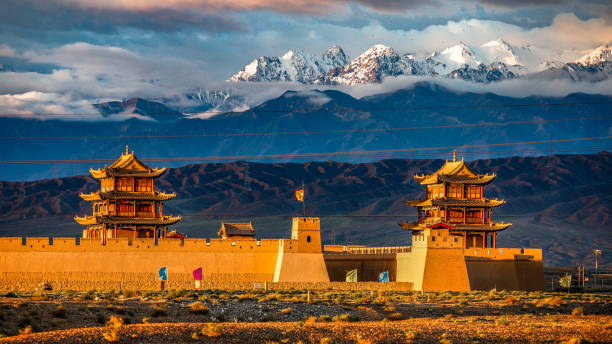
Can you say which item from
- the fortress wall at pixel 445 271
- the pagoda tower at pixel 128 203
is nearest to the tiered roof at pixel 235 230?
the pagoda tower at pixel 128 203

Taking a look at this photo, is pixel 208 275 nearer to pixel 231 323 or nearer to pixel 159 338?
pixel 231 323

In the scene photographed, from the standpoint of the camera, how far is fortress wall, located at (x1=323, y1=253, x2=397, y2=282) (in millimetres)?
95963

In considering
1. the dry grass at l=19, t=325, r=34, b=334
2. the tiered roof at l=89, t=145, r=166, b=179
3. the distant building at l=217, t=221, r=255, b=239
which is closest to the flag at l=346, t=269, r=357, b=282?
the distant building at l=217, t=221, r=255, b=239

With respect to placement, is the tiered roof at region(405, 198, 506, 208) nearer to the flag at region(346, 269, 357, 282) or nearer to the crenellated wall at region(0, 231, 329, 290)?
the flag at region(346, 269, 357, 282)

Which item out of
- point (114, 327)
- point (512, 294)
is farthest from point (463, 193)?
point (114, 327)

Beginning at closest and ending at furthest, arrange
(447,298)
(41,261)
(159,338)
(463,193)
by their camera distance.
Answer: (159,338) < (447,298) < (41,261) < (463,193)

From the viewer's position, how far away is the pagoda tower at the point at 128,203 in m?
103

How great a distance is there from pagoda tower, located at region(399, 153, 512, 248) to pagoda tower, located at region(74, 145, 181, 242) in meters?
25.8

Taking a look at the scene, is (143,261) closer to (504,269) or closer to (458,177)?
(504,269)

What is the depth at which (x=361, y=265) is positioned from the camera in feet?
320

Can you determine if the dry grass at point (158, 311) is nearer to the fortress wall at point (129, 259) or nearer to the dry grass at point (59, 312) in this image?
the dry grass at point (59, 312)

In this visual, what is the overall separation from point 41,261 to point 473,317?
3870cm

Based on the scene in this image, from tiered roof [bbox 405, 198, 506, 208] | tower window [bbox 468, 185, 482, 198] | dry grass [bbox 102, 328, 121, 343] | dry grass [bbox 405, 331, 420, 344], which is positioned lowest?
dry grass [bbox 405, 331, 420, 344]

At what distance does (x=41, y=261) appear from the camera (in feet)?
298
